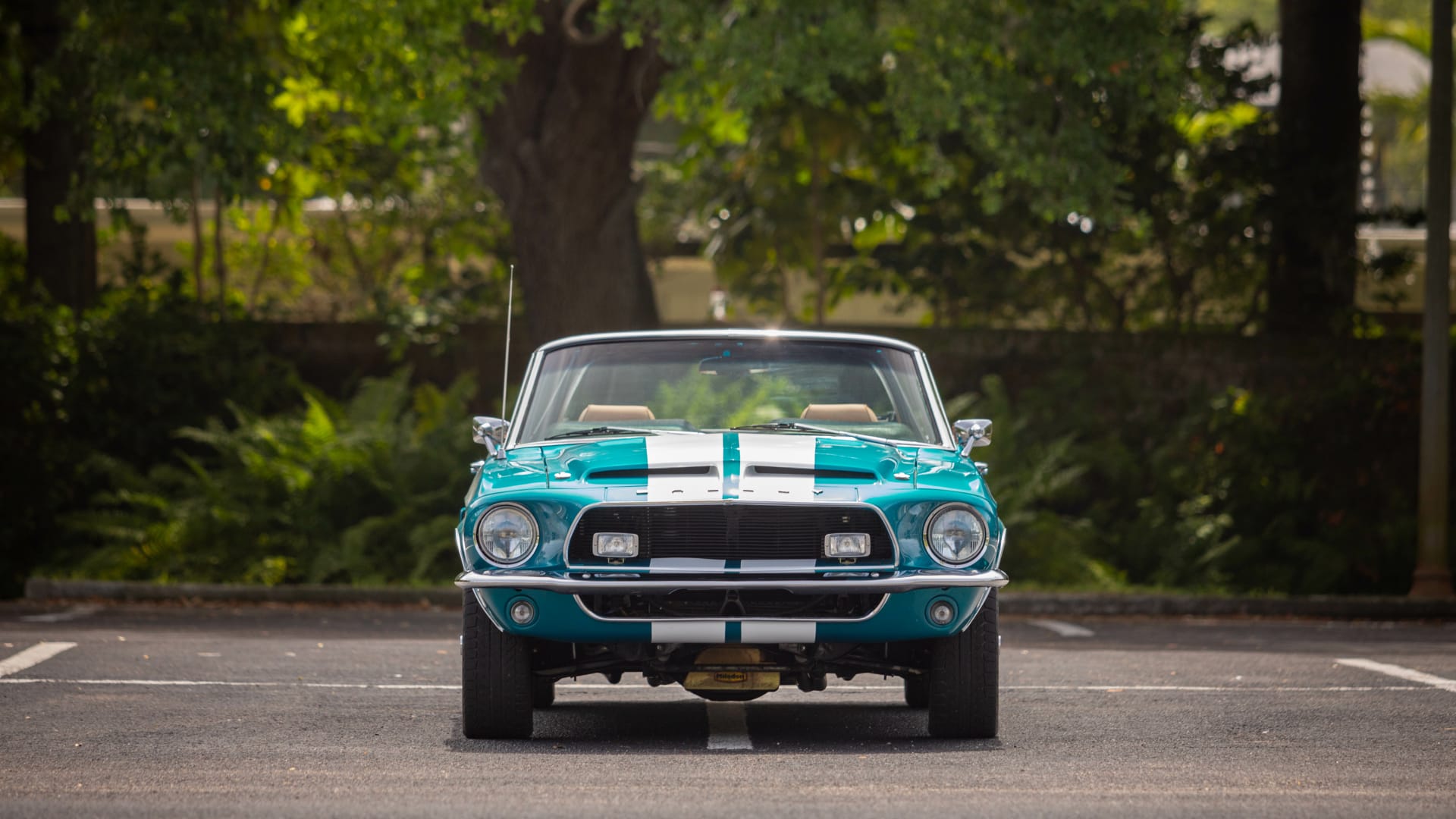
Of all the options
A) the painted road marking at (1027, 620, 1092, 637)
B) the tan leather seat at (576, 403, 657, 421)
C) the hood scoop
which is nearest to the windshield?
the tan leather seat at (576, 403, 657, 421)

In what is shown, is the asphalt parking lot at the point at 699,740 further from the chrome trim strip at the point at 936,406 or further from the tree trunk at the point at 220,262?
the tree trunk at the point at 220,262

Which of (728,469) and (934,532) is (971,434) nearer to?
(934,532)

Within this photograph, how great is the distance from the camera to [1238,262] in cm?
2125

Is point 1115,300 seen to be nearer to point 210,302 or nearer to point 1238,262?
point 1238,262

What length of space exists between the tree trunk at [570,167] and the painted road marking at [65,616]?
5450 mm

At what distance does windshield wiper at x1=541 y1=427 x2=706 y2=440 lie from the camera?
827cm

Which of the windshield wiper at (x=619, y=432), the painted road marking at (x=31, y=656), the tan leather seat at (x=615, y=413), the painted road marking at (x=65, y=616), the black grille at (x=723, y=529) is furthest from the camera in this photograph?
the painted road marking at (x=65, y=616)

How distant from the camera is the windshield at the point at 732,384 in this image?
8.71 meters

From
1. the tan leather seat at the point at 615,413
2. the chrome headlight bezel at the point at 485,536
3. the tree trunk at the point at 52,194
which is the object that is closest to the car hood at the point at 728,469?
the chrome headlight bezel at the point at 485,536

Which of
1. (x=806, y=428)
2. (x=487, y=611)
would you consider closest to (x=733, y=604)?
(x=487, y=611)

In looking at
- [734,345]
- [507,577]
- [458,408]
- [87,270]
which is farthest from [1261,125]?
[507,577]

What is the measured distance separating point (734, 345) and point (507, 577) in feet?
6.23

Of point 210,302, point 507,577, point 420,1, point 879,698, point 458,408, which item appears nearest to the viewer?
point 507,577

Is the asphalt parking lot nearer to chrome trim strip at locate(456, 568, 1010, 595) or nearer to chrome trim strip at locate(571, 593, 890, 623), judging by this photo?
chrome trim strip at locate(571, 593, 890, 623)
